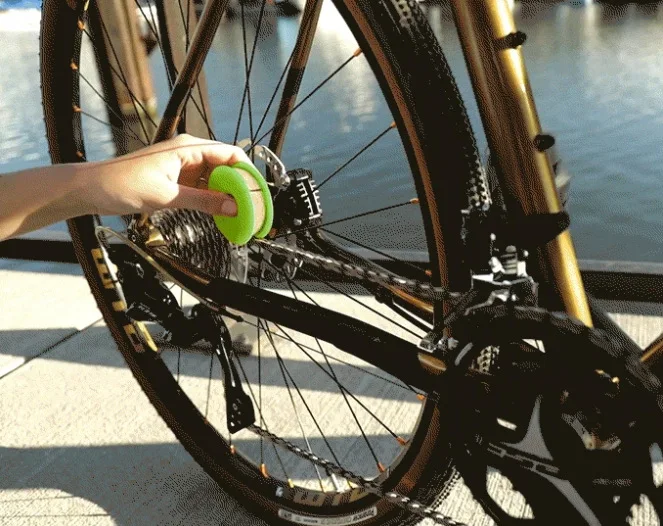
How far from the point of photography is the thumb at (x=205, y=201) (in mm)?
870

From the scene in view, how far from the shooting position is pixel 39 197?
806 mm

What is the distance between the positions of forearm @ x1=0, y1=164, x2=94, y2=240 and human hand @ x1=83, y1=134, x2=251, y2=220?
16mm

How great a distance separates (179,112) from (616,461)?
2.77ft

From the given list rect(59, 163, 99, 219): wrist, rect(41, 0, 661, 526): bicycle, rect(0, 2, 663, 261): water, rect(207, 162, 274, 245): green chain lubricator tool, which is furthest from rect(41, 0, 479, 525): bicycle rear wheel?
rect(0, 2, 663, 261): water

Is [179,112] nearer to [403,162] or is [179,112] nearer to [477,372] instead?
[477,372]

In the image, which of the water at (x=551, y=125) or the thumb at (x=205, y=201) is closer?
the thumb at (x=205, y=201)

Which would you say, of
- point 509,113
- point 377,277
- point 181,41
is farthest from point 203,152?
point 181,41

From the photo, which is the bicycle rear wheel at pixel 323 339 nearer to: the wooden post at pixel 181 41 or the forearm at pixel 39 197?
the wooden post at pixel 181 41

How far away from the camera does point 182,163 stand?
3.01 feet

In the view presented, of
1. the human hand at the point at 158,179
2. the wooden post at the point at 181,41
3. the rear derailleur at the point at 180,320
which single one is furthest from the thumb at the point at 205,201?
the wooden post at the point at 181,41

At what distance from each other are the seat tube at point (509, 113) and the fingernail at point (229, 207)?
1.10ft

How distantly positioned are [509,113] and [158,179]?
434 mm

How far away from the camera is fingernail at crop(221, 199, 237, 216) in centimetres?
89

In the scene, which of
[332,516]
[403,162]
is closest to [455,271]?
[332,516]
